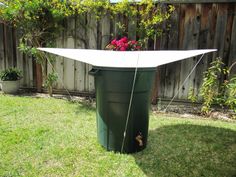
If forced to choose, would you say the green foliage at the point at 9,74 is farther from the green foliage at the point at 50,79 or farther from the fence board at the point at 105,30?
the fence board at the point at 105,30

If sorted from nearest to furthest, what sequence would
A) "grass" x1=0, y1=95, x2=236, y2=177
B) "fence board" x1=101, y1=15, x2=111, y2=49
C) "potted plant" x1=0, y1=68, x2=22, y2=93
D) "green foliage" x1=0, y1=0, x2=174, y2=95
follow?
"grass" x1=0, y1=95, x2=236, y2=177 < "green foliage" x1=0, y1=0, x2=174, y2=95 < "fence board" x1=101, y1=15, x2=111, y2=49 < "potted plant" x1=0, y1=68, x2=22, y2=93

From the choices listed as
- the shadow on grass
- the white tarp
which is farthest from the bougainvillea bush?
the shadow on grass

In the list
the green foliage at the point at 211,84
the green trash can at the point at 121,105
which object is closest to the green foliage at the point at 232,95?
the green foliage at the point at 211,84

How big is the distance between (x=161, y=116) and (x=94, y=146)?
160cm

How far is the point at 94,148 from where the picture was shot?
8.09 feet

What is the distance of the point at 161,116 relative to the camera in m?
3.70

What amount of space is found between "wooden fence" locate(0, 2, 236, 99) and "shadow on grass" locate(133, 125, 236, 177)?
1231mm

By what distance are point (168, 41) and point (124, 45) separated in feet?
2.90

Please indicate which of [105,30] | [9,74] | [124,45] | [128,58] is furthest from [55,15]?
[128,58]

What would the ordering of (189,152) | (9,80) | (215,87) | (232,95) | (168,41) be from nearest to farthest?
1. (189,152)
2. (232,95)
3. (215,87)
4. (168,41)
5. (9,80)

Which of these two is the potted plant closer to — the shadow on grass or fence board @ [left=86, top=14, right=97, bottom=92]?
fence board @ [left=86, top=14, right=97, bottom=92]

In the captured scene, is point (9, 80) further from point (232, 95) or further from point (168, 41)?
point (232, 95)

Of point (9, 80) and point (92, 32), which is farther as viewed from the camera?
point (9, 80)

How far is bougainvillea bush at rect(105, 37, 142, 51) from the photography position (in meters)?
3.85
